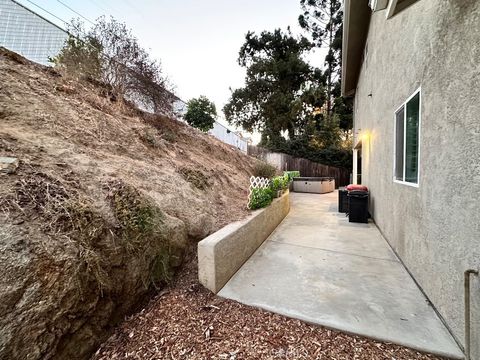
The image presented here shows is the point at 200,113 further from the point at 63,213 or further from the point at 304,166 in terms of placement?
the point at 304,166

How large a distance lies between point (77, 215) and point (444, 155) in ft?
12.3

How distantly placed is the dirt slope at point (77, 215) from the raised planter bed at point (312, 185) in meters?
8.17

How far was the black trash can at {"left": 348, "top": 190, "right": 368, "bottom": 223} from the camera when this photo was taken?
18.9 ft

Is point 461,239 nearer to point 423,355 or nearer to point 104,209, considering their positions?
point 423,355

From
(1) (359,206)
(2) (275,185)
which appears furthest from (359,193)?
(2) (275,185)

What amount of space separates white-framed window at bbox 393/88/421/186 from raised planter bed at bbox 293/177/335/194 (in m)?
8.16

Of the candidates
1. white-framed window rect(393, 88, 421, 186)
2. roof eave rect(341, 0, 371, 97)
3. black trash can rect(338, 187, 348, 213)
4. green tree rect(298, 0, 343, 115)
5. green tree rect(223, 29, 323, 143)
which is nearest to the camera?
white-framed window rect(393, 88, 421, 186)

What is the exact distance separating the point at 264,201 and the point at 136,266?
2854 mm

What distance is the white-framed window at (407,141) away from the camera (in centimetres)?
298

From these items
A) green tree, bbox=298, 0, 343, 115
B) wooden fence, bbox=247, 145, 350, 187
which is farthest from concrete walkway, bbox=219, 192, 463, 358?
green tree, bbox=298, 0, 343, 115

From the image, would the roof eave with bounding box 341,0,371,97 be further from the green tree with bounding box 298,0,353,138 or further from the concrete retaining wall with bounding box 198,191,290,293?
the green tree with bounding box 298,0,353,138

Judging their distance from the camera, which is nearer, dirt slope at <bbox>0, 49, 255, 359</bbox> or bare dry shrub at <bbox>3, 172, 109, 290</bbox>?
dirt slope at <bbox>0, 49, 255, 359</bbox>

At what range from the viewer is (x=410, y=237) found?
307 centimetres

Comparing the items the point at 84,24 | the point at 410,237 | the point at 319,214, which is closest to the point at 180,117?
the point at 84,24
